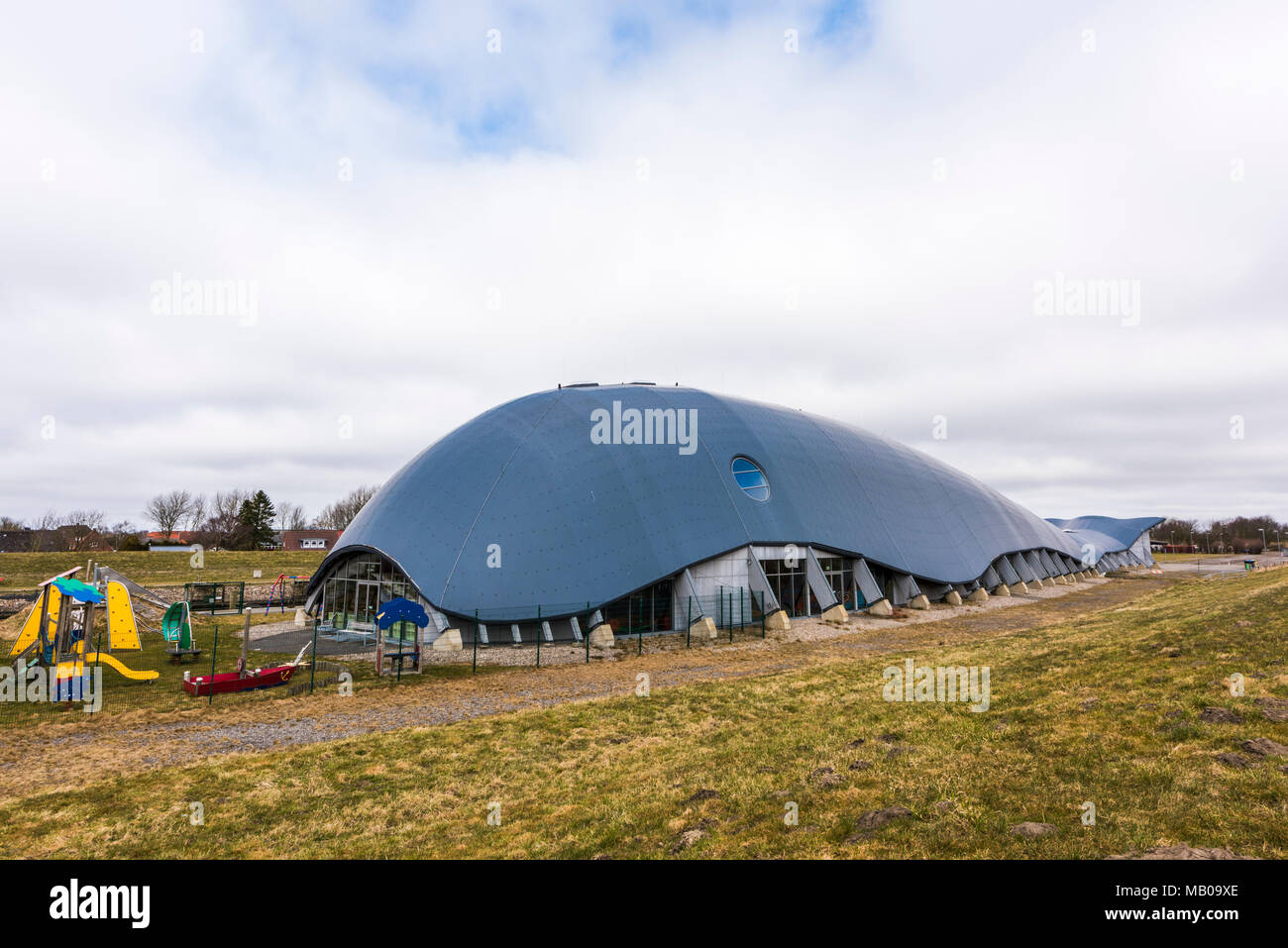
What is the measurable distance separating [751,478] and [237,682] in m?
28.2

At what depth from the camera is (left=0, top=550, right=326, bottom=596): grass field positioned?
61.8 m

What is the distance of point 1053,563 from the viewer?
212ft

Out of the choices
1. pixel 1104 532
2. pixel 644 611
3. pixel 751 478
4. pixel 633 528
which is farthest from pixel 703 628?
pixel 1104 532

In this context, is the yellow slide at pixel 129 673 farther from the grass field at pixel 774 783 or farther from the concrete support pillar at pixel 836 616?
the concrete support pillar at pixel 836 616

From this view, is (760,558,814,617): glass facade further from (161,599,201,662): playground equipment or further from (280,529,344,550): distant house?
(280,529,344,550): distant house

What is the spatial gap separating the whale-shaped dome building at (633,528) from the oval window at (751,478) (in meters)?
0.09

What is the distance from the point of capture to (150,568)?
2589 inches

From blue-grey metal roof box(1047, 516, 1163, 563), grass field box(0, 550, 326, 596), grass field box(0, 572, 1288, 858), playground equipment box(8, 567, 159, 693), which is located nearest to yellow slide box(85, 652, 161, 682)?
playground equipment box(8, 567, 159, 693)

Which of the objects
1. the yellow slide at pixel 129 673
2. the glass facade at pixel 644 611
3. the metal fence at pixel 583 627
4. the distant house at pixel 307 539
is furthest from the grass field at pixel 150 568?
the distant house at pixel 307 539

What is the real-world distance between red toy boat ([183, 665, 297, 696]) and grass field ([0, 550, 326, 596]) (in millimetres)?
46413

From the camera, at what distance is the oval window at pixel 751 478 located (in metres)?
38.4
